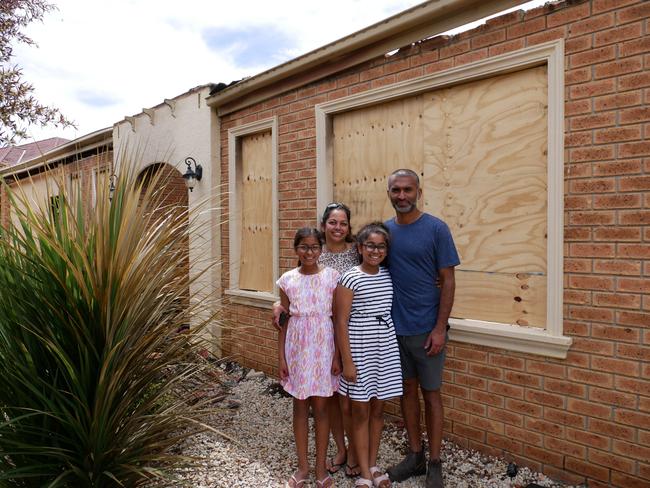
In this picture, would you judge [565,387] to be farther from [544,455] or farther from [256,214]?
[256,214]

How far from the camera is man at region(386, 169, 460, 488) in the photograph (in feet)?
9.50

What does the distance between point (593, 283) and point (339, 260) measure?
153cm

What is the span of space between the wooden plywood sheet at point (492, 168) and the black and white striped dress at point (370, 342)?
40.8 inches

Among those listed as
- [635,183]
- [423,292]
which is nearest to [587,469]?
[423,292]

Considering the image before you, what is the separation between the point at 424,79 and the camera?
3.76m

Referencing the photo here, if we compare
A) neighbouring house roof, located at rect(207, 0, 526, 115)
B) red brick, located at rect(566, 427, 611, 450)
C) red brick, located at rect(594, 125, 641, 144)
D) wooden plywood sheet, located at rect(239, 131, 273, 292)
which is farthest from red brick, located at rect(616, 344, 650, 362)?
wooden plywood sheet, located at rect(239, 131, 273, 292)

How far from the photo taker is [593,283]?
2.92 m

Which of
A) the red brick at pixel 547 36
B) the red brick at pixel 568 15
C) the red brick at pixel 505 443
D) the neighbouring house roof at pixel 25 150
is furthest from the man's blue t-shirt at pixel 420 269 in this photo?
the neighbouring house roof at pixel 25 150

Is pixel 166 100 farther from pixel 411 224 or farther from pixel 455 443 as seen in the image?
pixel 455 443

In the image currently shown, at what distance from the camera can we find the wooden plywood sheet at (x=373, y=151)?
3.98 m

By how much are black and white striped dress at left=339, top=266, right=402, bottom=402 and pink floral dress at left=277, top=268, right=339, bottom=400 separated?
124 millimetres

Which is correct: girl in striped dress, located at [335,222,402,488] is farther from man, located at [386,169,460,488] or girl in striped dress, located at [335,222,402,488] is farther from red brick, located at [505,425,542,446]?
red brick, located at [505,425,542,446]

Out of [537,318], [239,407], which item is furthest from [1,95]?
[537,318]

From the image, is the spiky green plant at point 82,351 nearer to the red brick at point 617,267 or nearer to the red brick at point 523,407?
the red brick at point 523,407
